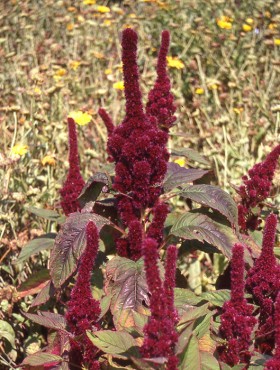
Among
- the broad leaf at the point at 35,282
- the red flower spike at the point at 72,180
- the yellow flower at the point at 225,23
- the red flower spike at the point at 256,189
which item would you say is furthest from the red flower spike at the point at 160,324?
the yellow flower at the point at 225,23

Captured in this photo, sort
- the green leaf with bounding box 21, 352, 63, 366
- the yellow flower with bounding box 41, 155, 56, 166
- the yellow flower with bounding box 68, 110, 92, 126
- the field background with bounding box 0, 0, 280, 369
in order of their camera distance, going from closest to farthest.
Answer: the green leaf with bounding box 21, 352, 63, 366, the field background with bounding box 0, 0, 280, 369, the yellow flower with bounding box 41, 155, 56, 166, the yellow flower with bounding box 68, 110, 92, 126

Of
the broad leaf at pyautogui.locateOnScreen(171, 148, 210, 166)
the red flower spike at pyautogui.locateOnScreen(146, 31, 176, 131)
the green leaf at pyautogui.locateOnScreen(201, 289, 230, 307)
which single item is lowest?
the green leaf at pyautogui.locateOnScreen(201, 289, 230, 307)

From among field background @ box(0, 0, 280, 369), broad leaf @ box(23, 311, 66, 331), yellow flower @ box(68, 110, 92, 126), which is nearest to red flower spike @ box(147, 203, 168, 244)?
broad leaf @ box(23, 311, 66, 331)

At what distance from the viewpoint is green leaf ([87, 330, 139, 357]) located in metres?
1.40

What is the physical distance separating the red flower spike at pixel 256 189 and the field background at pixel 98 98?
448 mm

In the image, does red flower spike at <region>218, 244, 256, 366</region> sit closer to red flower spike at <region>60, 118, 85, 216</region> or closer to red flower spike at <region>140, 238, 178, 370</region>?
red flower spike at <region>140, 238, 178, 370</region>

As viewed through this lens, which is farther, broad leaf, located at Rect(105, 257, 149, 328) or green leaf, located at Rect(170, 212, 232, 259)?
green leaf, located at Rect(170, 212, 232, 259)

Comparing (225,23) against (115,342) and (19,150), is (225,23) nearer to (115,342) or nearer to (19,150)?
(19,150)

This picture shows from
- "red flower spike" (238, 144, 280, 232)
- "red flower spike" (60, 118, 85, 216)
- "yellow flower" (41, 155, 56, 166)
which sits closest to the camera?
"red flower spike" (238, 144, 280, 232)

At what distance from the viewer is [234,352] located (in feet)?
4.75

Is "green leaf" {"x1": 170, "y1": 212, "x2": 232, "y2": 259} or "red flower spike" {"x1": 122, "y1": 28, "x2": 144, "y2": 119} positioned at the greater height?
"red flower spike" {"x1": 122, "y1": 28, "x2": 144, "y2": 119}

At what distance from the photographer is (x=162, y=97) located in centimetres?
212

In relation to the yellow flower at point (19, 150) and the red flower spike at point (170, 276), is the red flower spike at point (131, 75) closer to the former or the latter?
the red flower spike at point (170, 276)

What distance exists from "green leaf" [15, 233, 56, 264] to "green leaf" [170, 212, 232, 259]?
46cm
